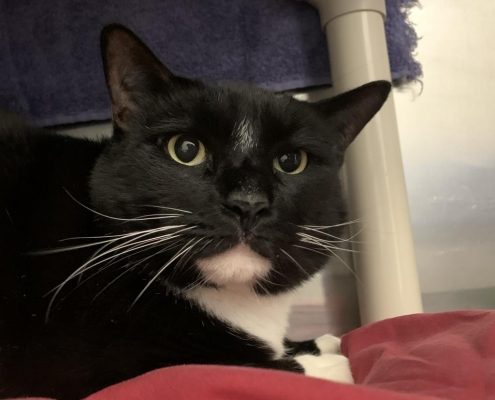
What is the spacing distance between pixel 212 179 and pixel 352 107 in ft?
1.35

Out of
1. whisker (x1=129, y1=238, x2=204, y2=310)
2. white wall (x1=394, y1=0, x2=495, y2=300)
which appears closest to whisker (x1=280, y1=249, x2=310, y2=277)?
whisker (x1=129, y1=238, x2=204, y2=310)

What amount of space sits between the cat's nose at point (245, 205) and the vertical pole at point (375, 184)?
61 cm

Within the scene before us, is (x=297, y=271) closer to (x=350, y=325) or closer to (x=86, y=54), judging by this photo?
(x=350, y=325)

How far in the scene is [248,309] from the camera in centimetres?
97

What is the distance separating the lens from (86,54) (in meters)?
1.52

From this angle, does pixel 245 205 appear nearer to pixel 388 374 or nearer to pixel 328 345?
pixel 388 374

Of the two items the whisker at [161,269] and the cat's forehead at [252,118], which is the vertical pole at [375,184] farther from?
the whisker at [161,269]

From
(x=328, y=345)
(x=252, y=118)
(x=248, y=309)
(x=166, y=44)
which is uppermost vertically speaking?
(x=166, y=44)

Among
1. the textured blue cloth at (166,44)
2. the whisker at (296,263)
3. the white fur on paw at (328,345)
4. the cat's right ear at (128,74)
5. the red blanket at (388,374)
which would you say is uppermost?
the textured blue cloth at (166,44)

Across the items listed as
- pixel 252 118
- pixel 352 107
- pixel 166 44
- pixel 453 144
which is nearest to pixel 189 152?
pixel 252 118

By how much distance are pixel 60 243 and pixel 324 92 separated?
968 mm

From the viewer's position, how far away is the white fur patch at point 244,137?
900 millimetres

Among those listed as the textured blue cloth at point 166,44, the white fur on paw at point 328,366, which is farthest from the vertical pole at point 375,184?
the white fur on paw at point 328,366

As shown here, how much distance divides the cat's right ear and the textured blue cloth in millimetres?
567
